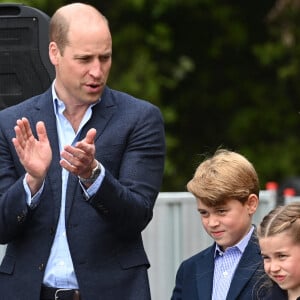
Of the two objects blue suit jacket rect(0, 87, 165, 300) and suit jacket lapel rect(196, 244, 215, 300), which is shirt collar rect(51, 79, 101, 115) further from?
suit jacket lapel rect(196, 244, 215, 300)

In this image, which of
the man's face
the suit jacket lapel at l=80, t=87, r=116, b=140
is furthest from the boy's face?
the man's face

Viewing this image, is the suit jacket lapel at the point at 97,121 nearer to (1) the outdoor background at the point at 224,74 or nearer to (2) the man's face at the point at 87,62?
(2) the man's face at the point at 87,62

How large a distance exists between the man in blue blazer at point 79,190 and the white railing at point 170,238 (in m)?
1.93

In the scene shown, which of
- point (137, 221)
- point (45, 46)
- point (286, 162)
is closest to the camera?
point (137, 221)

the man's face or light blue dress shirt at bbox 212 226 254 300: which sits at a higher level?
the man's face

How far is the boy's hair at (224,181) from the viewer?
17.2 feet

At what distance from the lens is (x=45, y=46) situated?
6.02 m

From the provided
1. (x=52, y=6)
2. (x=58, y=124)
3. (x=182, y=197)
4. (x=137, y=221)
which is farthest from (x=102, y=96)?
(x=52, y=6)

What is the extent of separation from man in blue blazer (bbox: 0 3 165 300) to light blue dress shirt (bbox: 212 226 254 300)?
27cm

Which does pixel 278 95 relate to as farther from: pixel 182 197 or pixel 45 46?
pixel 45 46

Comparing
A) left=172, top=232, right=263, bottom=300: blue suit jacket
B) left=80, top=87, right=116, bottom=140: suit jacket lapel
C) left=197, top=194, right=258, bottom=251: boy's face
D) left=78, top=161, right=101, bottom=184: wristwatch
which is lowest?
left=172, top=232, right=263, bottom=300: blue suit jacket

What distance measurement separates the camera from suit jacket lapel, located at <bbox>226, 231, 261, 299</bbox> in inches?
206

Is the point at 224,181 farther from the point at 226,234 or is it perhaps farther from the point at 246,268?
the point at 246,268

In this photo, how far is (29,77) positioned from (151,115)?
2.85 ft
